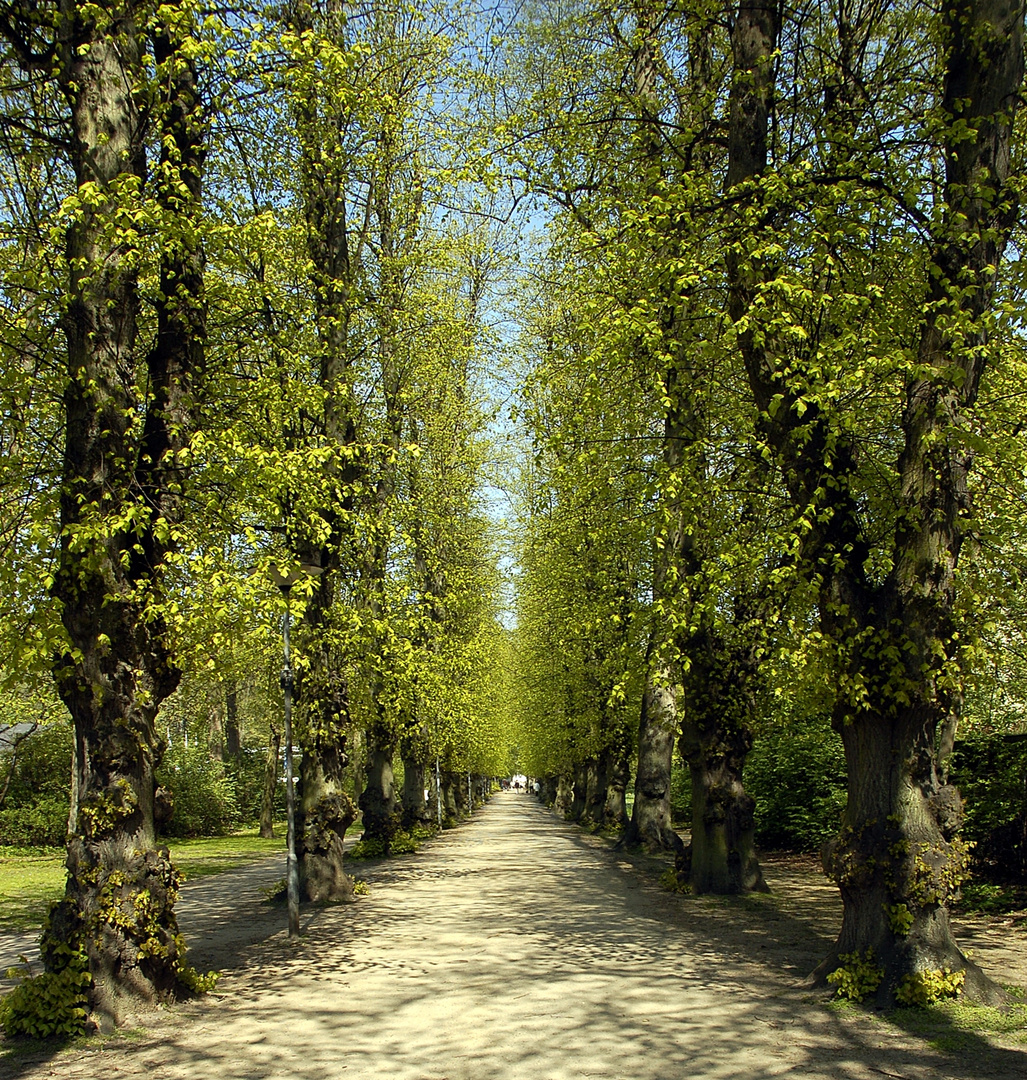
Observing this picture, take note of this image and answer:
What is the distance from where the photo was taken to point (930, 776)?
820cm

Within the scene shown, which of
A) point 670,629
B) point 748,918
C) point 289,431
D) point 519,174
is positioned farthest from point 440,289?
point 748,918

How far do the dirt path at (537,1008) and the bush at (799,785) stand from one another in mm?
4821

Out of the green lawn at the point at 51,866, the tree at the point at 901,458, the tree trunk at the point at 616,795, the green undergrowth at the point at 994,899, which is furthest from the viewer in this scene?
the tree trunk at the point at 616,795

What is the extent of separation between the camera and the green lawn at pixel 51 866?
14955 mm

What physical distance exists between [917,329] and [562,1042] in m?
7.84

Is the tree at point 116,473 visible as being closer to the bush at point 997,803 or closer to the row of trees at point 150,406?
the row of trees at point 150,406

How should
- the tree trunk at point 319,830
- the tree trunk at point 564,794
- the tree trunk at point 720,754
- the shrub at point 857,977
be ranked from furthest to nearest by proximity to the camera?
the tree trunk at point 564,794 < the tree trunk at point 319,830 < the tree trunk at point 720,754 < the shrub at point 857,977

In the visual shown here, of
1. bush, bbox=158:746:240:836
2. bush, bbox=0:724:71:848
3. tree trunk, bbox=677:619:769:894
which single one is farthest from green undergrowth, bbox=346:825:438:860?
tree trunk, bbox=677:619:769:894

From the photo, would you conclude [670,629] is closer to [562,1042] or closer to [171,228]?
[562,1042]

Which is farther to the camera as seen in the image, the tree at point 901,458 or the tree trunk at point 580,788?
the tree trunk at point 580,788

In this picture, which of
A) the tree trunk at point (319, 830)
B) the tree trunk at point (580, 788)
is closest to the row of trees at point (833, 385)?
the tree trunk at point (319, 830)

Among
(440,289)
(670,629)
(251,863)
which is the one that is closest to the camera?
(670,629)

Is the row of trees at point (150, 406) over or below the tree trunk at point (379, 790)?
over

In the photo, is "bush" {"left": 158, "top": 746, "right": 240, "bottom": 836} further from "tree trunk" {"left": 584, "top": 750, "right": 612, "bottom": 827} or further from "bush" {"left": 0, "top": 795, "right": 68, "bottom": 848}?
"tree trunk" {"left": 584, "top": 750, "right": 612, "bottom": 827}
